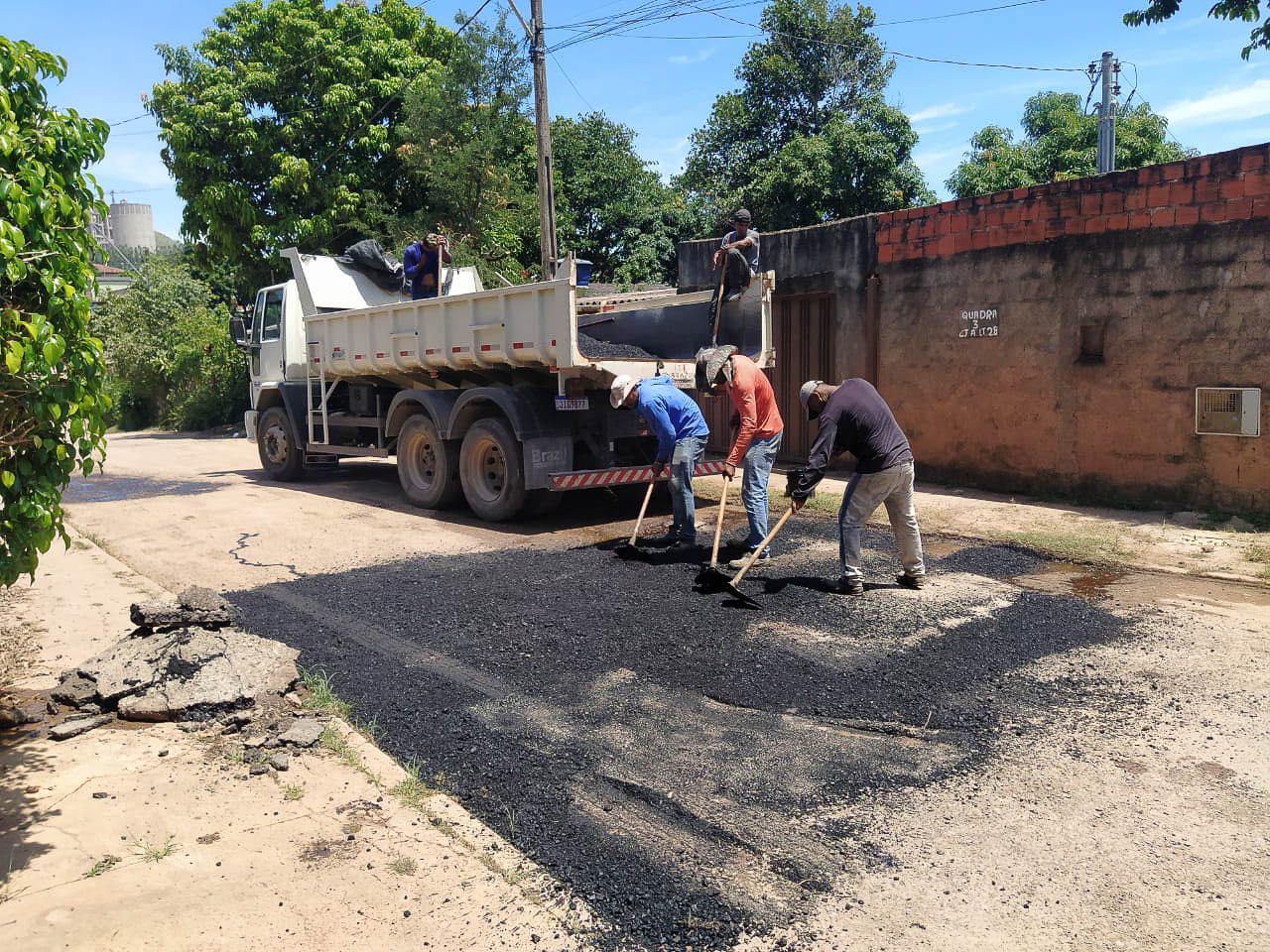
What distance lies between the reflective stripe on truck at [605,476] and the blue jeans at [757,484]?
134cm

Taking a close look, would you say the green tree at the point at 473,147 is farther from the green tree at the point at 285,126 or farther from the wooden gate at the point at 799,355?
the wooden gate at the point at 799,355

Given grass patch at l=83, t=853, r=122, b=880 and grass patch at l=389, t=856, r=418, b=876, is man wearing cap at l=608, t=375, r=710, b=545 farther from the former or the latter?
grass patch at l=83, t=853, r=122, b=880

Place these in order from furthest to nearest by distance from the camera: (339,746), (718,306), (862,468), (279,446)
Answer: (279,446)
(718,306)
(862,468)
(339,746)

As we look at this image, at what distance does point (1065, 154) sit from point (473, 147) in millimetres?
13686

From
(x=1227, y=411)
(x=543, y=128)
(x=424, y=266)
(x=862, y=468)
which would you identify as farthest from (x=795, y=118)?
(x=862, y=468)

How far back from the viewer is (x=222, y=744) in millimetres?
4148

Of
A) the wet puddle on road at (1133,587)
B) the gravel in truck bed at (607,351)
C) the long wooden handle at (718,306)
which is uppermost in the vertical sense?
the long wooden handle at (718,306)

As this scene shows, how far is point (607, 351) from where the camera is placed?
8672 millimetres

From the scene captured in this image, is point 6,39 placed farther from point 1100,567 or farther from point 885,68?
point 885,68

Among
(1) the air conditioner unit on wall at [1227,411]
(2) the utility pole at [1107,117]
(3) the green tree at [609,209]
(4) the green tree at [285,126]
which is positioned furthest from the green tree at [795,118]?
(1) the air conditioner unit on wall at [1227,411]

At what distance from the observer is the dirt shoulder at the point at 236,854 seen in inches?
111

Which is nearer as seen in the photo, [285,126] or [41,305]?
[41,305]

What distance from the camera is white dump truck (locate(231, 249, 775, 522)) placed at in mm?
8516

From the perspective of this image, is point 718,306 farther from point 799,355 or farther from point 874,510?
point 799,355
